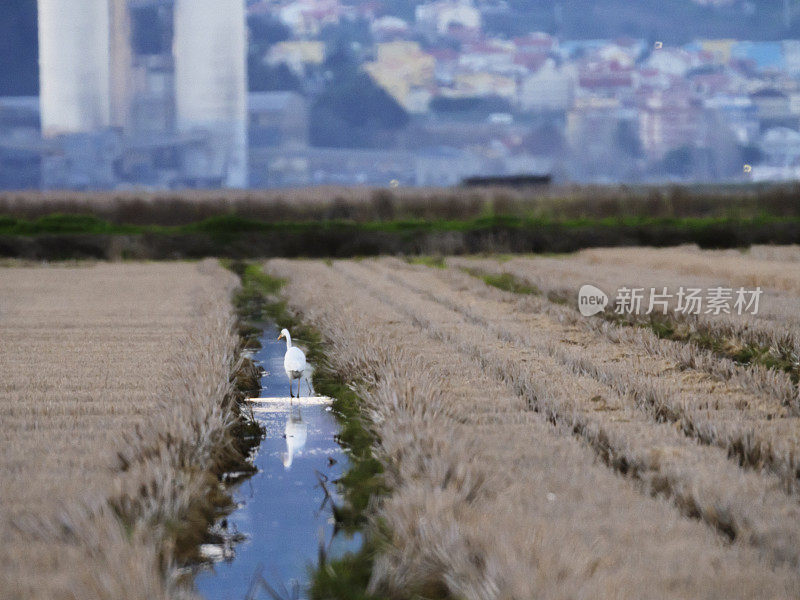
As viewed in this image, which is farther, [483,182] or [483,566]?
[483,182]

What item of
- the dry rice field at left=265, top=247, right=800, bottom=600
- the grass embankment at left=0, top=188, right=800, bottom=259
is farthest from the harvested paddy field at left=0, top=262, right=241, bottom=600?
the grass embankment at left=0, top=188, right=800, bottom=259

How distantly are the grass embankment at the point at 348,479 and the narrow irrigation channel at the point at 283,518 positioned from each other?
0.04 metres

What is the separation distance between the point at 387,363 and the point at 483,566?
2627mm

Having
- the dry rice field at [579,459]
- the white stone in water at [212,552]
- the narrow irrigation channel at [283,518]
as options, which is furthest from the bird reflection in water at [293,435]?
the white stone in water at [212,552]

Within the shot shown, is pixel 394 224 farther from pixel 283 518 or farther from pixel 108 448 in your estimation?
pixel 283 518

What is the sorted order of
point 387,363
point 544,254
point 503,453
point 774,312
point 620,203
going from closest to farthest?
point 503,453
point 387,363
point 774,312
point 544,254
point 620,203

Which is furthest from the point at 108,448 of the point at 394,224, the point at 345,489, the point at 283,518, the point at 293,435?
the point at 394,224

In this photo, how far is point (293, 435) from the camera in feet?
14.5

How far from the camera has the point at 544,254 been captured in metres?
17.5

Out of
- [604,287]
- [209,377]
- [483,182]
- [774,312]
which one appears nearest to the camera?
[209,377]

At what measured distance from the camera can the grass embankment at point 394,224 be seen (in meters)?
17.5

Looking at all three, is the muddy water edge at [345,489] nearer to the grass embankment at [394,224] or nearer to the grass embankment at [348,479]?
the grass embankment at [348,479]

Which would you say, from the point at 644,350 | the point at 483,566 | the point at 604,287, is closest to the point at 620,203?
the point at 604,287

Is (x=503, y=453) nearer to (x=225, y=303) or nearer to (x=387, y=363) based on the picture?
(x=387, y=363)
